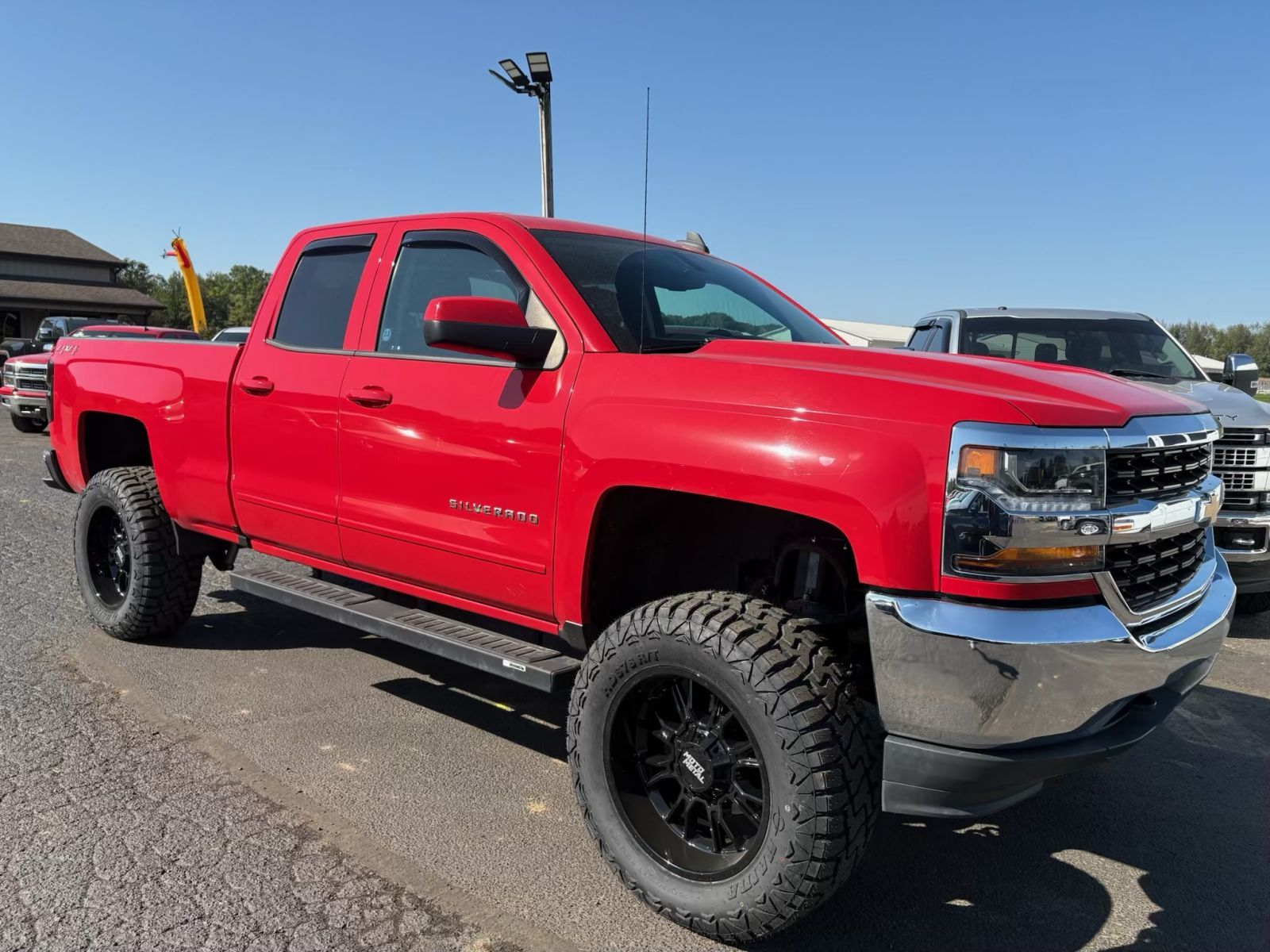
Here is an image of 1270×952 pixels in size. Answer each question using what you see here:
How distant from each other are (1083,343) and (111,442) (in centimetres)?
636

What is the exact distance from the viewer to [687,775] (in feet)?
9.02

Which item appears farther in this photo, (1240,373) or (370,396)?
(1240,373)

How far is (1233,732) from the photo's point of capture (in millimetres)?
4328

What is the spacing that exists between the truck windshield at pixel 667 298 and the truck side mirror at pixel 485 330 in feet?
0.86

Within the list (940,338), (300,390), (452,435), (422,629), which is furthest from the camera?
(940,338)

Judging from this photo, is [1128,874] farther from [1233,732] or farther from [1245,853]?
[1233,732]

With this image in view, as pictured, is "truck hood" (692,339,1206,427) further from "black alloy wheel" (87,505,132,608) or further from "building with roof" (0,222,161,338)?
"building with roof" (0,222,161,338)

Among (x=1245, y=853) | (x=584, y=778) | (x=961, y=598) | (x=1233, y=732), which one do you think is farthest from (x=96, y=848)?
(x=1233, y=732)

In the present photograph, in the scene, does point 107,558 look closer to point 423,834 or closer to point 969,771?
point 423,834

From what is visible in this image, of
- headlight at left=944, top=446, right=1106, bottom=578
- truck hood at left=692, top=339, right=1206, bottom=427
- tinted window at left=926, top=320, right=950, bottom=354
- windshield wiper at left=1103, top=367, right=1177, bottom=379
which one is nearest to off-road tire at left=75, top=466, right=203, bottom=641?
truck hood at left=692, top=339, right=1206, bottom=427

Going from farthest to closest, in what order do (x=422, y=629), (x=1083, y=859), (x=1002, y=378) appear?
1. (x=422, y=629)
2. (x=1083, y=859)
3. (x=1002, y=378)

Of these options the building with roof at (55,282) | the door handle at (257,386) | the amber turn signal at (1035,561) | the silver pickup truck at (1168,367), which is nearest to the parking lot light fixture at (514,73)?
the silver pickup truck at (1168,367)

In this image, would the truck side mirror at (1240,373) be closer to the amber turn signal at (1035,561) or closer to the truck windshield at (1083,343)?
the truck windshield at (1083,343)

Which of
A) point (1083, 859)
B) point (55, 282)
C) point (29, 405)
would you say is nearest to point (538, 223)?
point (1083, 859)
